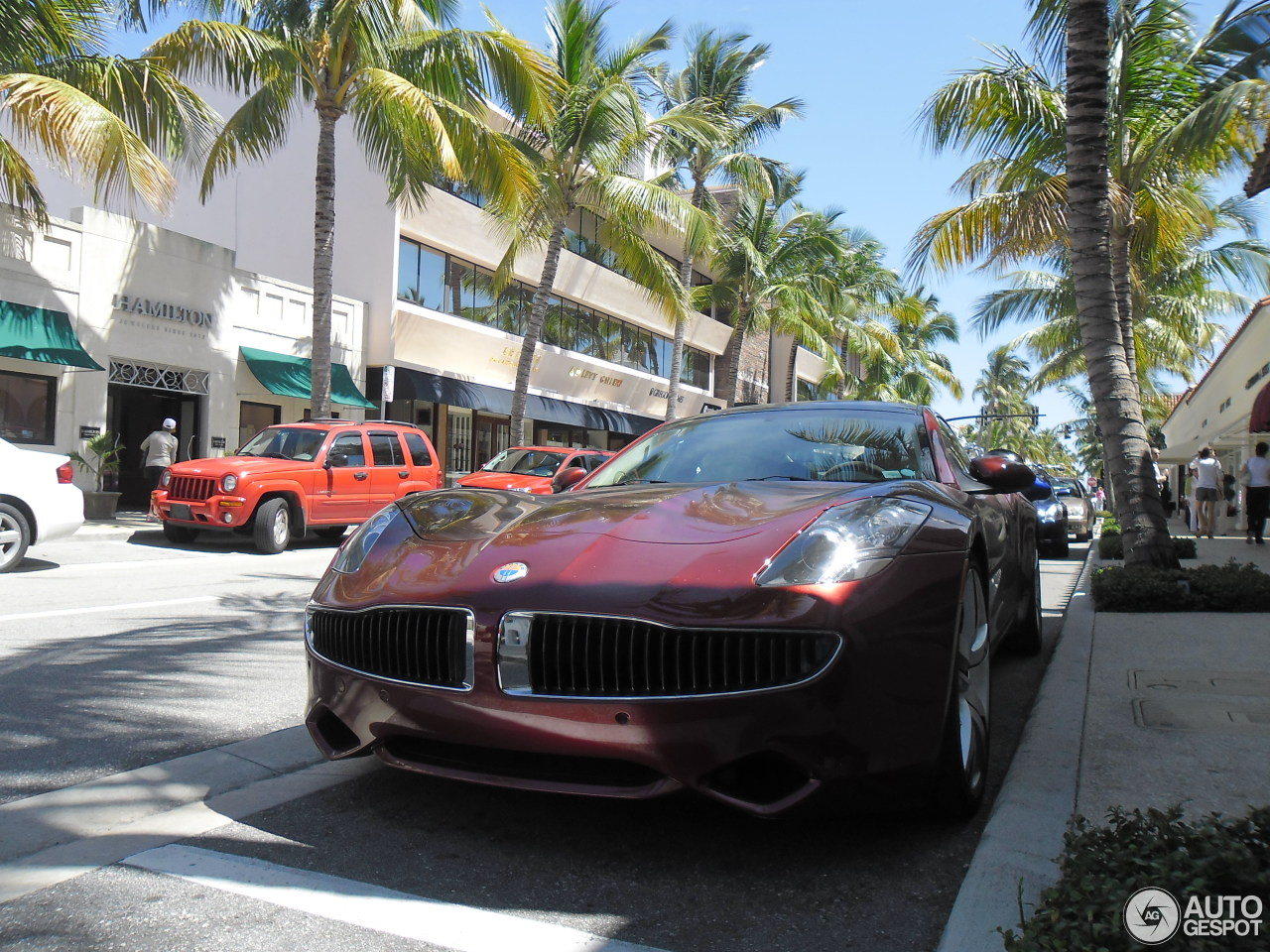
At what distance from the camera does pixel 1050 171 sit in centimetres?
1596

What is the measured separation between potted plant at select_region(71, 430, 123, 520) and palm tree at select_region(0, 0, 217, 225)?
356cm

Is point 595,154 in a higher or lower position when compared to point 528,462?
higher

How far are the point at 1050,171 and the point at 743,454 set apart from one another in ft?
46.0

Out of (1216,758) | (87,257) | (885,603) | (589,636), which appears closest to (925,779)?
(885,603)

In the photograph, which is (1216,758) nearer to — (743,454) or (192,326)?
(743,454)

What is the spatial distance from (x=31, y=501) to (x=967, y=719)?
965 cm

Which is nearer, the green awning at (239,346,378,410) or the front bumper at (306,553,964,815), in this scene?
the front bumper at (306,553,964,815)

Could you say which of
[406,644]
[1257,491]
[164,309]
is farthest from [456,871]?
[164,309]

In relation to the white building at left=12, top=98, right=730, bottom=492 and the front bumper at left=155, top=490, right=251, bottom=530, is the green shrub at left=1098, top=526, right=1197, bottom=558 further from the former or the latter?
the white building at left=12, top=98, right=730, bottom=492

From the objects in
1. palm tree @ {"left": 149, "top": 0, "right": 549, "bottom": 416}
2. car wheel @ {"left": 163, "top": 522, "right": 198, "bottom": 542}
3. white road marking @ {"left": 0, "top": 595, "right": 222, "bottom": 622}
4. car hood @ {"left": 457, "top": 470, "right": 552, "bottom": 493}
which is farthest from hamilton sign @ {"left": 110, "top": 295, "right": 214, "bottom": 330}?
white road marking @ {"left": 0, "top": 595, "right": 222, "bottom": 622}

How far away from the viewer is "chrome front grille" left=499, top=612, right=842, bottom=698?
2.63m

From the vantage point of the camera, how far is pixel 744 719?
8.45ft

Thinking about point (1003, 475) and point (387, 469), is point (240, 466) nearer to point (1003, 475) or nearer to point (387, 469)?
point (387, 469)

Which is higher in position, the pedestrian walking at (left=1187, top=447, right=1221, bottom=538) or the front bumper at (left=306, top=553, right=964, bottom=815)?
the pedestrian walking at (left=1187, top=447, right=1221, bottom=538)
